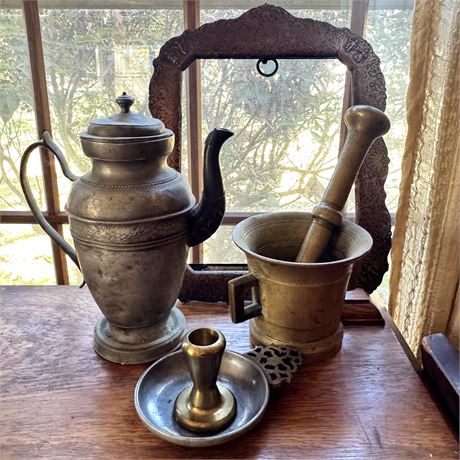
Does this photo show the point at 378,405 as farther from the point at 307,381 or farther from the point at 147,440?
the point at 147,440

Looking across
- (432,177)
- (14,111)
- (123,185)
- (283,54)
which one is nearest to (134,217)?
(123,185)

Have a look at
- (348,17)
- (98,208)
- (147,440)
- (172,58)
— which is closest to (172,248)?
(98,208)

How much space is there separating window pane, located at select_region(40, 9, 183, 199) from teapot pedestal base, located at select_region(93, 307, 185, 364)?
0.56 meters

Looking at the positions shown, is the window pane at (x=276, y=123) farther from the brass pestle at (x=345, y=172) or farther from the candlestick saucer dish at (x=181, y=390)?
the candlestick saucer dish at (x=181, y=390)

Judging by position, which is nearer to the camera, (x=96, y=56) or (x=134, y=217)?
(x=134, y=217)

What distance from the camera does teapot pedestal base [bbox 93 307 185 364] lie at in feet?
2.40

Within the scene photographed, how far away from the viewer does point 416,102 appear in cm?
84

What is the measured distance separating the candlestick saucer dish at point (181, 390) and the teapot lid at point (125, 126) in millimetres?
331

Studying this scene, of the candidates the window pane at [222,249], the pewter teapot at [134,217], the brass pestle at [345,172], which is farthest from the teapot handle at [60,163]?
the window pane at [222,249]

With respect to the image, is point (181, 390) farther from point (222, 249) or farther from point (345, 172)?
point (222, 249)

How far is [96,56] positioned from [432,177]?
0.77 m

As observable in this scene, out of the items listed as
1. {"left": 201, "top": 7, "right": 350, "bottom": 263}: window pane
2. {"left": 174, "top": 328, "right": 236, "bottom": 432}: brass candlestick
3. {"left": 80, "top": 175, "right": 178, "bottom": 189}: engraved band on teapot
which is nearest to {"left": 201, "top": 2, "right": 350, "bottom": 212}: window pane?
{"left": 201, "top": 7, "right": 350, "bottom": 263}: window pane

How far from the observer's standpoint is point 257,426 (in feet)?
2.00

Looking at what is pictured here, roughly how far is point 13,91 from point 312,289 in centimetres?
87
